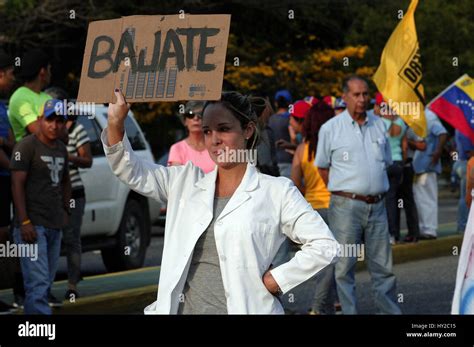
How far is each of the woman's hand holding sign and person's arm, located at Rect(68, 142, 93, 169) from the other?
6.50 meters

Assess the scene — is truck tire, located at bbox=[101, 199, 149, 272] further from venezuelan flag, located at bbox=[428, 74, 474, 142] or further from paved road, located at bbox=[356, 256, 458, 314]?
venezuelan flag, located at bbox=[428, 74, 474, 142]

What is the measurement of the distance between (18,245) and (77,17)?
45.6 feet

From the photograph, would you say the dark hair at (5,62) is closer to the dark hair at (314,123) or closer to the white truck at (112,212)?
the dark hair at (314,123)

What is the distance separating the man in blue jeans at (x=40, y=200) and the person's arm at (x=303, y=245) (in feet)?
16.6

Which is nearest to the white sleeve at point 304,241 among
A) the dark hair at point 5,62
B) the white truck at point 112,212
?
the dark hair at point 5,62

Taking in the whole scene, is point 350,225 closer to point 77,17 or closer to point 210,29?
point 210,29

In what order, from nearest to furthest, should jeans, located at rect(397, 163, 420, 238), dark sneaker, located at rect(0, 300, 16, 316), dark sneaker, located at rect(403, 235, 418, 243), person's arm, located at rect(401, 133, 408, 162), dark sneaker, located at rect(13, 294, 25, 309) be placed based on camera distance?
dark sneaker, located at rect(0, 300, 16, 316), dark sneaker, located at rect(13, 294, 25, 309), person's arm, located at rect(401, 133, 408, 162), jeans, located at rect(397, 163, 420, 238), dark sneaker, located at rect(403, 235, 418, 243)

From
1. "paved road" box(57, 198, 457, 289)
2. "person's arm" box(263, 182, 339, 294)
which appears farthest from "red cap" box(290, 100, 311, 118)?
"person's arm" box(263, 182, 339, 294)

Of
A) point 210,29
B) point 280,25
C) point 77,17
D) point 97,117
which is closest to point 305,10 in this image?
point 280,25

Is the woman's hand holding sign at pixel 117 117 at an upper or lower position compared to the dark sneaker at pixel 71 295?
upper

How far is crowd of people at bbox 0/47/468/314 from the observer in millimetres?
5191

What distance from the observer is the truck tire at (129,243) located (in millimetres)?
14094

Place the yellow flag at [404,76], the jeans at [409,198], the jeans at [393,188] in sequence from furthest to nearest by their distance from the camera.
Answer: the jeans at [409,198], the jeans at [393,188], the yellow flag at [404,76]

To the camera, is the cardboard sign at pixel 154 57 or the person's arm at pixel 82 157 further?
the person's arm at pixel 82 157
